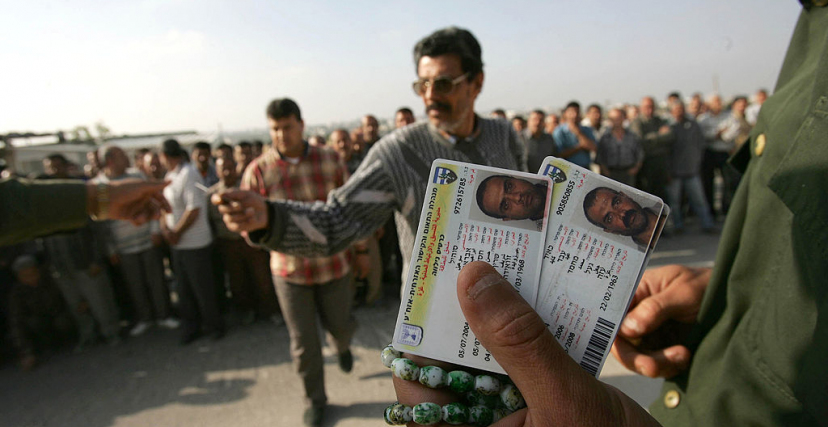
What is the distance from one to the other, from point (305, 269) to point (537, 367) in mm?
2371

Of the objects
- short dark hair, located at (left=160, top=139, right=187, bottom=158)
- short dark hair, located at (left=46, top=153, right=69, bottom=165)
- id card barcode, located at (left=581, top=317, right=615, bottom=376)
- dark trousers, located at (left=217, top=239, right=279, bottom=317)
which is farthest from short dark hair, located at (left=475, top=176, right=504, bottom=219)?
short dark hair, located at (left=46, top=153, right=69, bottom=165)

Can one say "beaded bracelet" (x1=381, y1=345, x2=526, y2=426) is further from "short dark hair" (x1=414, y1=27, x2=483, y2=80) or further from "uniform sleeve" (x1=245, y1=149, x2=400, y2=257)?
"short dark hair" (x1=414, y1=27, x2=483, y2=80)

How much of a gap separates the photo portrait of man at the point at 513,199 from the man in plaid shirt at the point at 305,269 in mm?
2168

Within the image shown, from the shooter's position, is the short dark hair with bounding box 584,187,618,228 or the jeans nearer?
the short dark hair with bounding box 584,187,618,228

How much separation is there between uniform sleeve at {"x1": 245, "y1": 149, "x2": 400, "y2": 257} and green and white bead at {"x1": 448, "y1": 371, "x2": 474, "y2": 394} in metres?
0.84

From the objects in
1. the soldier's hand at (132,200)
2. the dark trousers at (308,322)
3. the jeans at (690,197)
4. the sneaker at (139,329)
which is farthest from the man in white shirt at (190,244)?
the jeans at (690,197)

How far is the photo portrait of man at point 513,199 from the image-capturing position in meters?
0.68

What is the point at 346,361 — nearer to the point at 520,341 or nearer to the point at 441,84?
Answer: the point at 441,84

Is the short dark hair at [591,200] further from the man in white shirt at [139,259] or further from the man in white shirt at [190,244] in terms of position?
the man in white shirt at [139,259]

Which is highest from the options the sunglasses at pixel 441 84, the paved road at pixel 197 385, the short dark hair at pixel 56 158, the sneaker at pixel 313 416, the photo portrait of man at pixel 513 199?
the sunglasses at pixel 441 84

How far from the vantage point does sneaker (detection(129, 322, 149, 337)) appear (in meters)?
4.34

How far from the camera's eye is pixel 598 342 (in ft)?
2.23

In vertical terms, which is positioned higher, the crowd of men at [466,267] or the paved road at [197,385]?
the crowd of men at [466,267]

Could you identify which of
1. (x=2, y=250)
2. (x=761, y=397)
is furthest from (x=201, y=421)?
(x=761, y=397)
